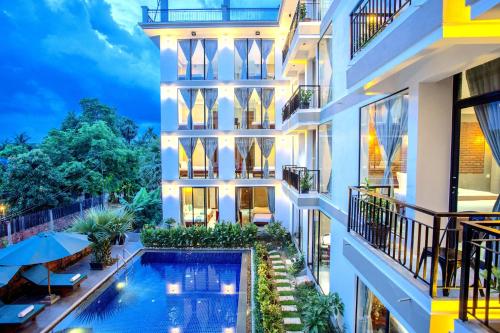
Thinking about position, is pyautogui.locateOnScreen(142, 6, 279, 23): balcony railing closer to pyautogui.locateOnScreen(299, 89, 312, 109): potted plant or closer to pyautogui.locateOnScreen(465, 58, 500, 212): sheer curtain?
pyautogui.locateOnScreen(299, 89, 312, 109): potted plant

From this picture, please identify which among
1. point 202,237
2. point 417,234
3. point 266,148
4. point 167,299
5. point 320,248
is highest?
point 266,148

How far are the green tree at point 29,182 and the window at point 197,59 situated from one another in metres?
9.15

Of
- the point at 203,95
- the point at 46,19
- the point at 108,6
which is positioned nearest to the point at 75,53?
the point at 46,19

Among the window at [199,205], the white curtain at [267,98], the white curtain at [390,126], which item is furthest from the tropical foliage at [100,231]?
the white curtain at [390,126]

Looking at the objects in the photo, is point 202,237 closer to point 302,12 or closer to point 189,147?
point 189,147

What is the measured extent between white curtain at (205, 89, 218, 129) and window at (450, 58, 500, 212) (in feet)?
46.8

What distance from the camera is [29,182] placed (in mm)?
16047

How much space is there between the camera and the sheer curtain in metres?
3.50

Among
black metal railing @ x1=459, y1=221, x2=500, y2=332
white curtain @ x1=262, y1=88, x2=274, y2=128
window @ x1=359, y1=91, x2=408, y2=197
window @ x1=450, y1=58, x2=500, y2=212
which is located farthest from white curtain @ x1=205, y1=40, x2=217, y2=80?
black metal railing @ x1=459, y1=221, x2=500, y2=332

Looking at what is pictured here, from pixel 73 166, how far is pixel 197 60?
36.5 feet

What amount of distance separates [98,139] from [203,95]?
36.0 ft

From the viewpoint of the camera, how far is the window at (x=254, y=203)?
57.9 feet

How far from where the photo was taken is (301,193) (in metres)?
9.86

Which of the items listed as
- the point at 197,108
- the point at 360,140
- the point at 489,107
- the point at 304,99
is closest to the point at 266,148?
the point at 197,108
